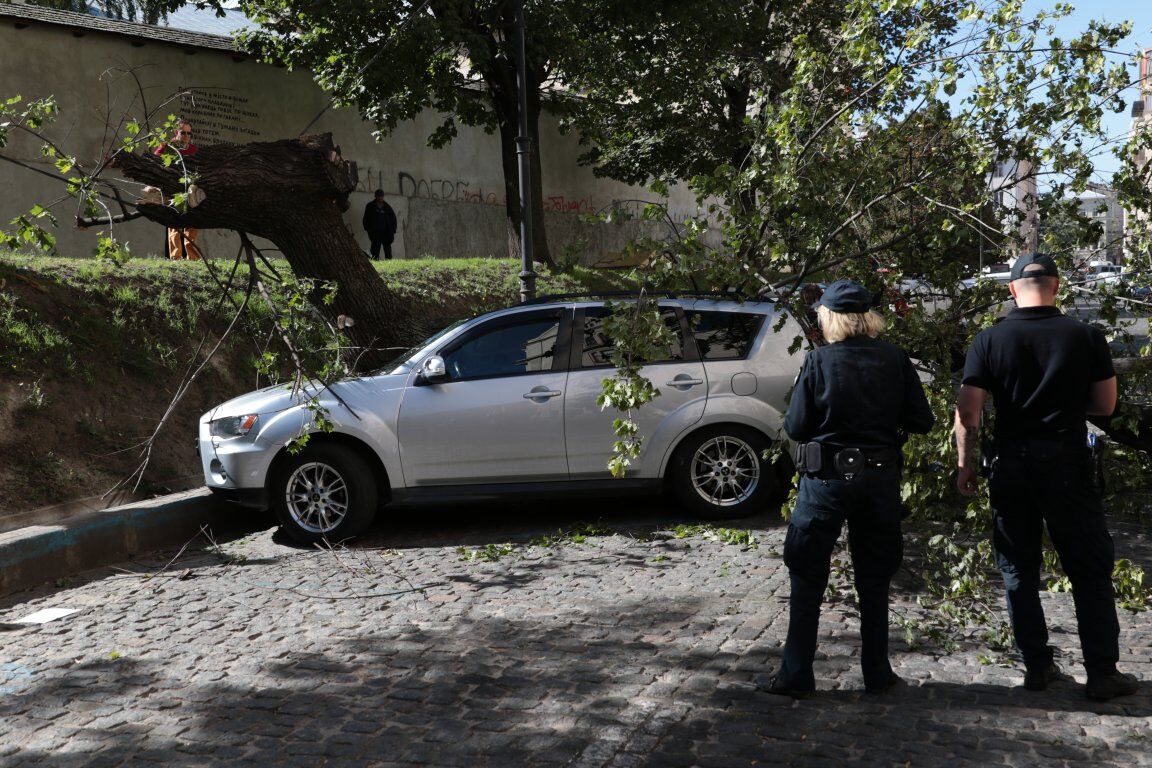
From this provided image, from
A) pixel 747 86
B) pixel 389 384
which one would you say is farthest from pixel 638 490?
pixel 747 86

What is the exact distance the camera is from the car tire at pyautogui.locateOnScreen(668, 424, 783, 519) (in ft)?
26.7

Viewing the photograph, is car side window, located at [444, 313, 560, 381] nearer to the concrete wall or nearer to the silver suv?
the silver suv

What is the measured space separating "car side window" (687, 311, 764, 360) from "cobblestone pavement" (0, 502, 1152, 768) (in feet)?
5.11

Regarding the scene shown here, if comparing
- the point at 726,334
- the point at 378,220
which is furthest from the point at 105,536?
the point at 378,220

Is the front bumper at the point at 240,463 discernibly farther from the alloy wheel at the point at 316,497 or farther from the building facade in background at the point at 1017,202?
the building facade in background at the point at 1017,202

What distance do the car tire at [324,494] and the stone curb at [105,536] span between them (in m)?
0.97

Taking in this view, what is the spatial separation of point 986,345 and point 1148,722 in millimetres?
1578

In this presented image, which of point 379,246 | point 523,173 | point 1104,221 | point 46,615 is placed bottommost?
point 46,615

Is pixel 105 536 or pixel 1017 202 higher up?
pixel 1017 202

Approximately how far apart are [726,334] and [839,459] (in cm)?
386

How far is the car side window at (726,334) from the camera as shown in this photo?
8328 mm

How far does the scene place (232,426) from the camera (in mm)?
8164

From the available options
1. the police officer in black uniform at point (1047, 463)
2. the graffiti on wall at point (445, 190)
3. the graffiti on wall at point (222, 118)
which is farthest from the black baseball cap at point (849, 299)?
the graffiti on wall at point (445, 190)

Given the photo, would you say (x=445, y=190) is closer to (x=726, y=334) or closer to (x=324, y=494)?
(x=726, y=334)
